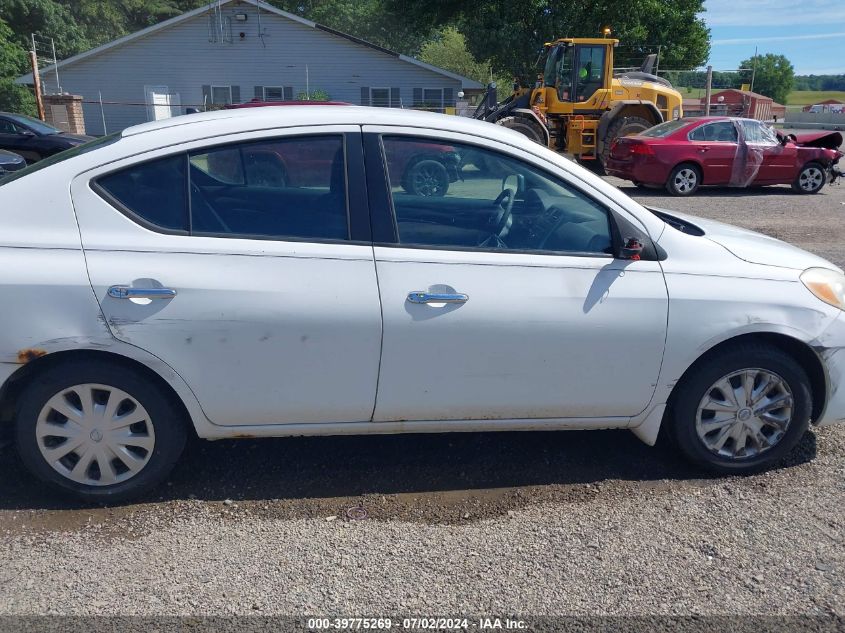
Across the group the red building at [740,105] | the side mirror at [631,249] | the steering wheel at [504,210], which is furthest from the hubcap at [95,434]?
the red building at [740,105]

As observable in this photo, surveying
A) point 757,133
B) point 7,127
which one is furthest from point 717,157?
point 7,127

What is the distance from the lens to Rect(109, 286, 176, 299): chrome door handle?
10.4ft

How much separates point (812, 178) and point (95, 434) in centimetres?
1569

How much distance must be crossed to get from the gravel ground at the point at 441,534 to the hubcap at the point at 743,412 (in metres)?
0.20

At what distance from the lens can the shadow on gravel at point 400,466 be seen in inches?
142

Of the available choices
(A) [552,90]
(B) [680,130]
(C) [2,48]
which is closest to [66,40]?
(C) [2,48]

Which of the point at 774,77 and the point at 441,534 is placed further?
the point at 774,77

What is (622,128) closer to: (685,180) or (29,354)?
(685,180)

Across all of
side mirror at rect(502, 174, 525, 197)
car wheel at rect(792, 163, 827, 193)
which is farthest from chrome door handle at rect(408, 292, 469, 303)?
car wheel at rect(792, 163, 827, 193)

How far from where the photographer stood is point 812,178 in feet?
50.6

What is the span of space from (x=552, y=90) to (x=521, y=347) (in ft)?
54.6

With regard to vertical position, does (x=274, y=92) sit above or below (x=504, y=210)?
above

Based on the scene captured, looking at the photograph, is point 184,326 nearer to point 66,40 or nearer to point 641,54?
point 641,54

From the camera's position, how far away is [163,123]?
11.8 feet
